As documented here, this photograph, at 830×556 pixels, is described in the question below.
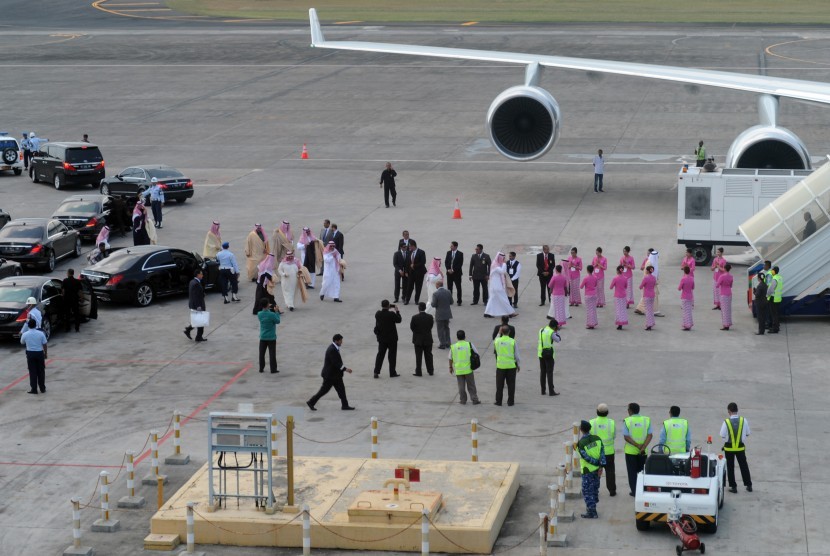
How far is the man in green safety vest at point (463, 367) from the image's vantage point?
23.5m

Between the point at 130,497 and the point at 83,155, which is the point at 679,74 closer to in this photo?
the point at 83,155

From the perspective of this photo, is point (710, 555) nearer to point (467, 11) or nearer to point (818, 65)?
point (818, 65)

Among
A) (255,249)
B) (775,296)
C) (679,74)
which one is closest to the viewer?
(775,296)

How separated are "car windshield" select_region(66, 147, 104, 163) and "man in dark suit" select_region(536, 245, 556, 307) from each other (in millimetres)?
21147

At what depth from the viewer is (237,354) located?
27.2 meters

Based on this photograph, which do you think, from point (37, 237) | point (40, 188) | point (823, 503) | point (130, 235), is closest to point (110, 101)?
point (40, 188)

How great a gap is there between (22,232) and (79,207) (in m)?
4.03

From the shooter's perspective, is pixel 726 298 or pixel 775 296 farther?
pixel 726 298

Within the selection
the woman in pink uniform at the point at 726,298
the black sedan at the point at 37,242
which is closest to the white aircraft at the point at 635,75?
the woman in pink uniform at the point at 726,298

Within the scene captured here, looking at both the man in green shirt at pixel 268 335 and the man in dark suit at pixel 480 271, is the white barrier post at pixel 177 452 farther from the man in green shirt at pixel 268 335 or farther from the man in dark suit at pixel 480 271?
the man in dark suit at pixel 480 271

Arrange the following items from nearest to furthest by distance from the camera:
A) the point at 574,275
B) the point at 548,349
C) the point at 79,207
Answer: the point at 548,349
the point at 574,275
the point at 79,207

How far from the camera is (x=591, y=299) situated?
2892 cm

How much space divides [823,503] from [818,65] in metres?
54.1

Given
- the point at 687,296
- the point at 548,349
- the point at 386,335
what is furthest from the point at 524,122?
the point at 548,349
